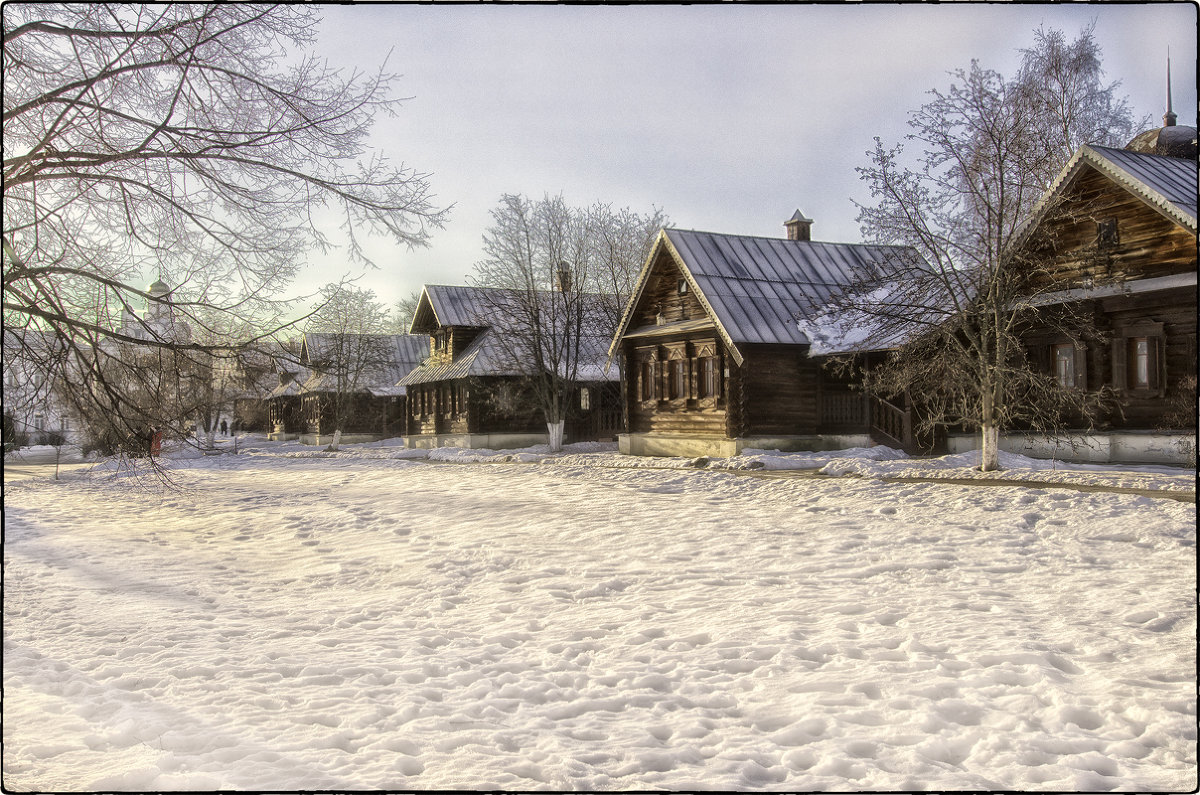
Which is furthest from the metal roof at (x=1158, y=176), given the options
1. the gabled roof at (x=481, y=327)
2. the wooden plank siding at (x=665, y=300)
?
the gabled roof at (x=481, y=327)

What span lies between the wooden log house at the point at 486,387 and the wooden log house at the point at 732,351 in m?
6.10

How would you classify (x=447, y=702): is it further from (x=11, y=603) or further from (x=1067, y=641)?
(x=11, y=603)

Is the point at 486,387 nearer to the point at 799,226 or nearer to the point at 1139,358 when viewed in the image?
the point at 799,226

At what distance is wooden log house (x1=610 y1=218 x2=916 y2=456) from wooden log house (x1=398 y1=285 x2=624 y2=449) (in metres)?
6.10

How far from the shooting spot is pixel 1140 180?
16672 mm

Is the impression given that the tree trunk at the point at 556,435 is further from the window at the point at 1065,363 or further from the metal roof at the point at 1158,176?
the metal roof at the point at 1158,176

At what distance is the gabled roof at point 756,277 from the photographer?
78.6 ft

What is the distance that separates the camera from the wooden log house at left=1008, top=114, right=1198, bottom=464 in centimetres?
1681

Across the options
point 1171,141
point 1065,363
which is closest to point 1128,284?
point 1065,363

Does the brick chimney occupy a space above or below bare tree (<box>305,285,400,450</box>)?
above

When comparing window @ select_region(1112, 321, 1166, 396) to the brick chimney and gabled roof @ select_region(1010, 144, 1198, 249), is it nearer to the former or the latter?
gabled roof @ select_region(1010, 144, 1198, 249)

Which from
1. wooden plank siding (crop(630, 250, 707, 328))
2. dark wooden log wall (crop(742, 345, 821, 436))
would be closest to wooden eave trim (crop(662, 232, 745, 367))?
wooden plank siding (crop(630, 250, 707, 328))

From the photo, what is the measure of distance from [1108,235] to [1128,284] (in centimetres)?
118

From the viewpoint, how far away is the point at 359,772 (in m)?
4.45
